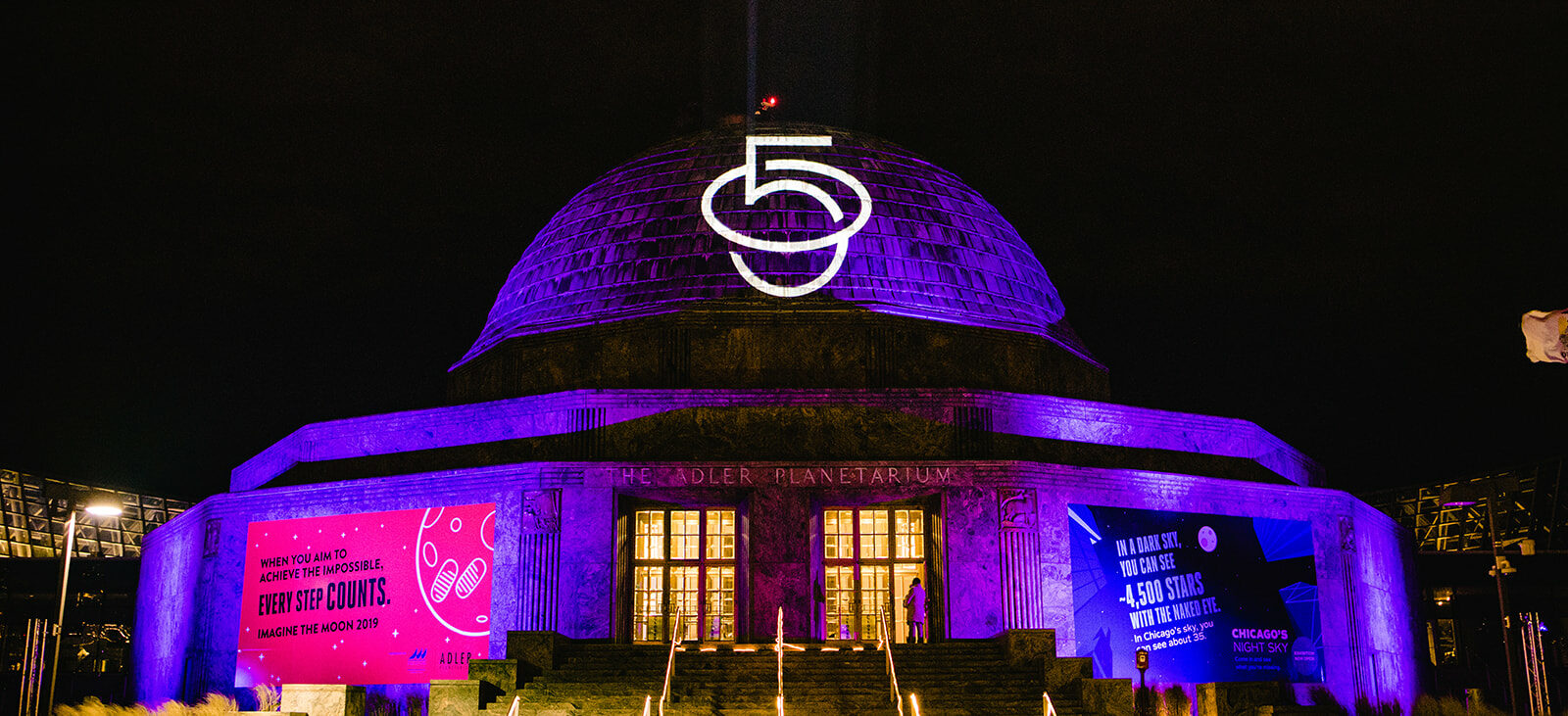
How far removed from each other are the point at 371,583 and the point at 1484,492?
96.1 feet

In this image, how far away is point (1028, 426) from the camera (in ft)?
71.4

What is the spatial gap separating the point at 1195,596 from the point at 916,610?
4.78m

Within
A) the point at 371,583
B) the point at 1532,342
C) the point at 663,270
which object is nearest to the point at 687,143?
the point at 663,270

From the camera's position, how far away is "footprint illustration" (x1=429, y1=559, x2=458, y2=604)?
20312 mm

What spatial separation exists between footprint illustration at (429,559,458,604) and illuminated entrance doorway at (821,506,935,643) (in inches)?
217

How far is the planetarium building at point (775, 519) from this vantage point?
20234 millimetres

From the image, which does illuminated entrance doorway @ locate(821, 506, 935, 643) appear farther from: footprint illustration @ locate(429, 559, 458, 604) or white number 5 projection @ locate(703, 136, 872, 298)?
footprint illustration @ locate(429, 559, 458, 604)

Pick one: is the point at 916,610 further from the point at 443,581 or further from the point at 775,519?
the point at 443,581

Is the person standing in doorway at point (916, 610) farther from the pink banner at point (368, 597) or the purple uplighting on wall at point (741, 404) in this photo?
the pink banner at point (368, 597)

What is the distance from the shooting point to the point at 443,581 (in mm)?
20391

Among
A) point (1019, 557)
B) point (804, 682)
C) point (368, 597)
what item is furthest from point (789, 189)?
point (804, 682)

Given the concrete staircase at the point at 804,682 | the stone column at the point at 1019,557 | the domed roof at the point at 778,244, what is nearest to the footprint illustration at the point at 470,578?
the concrete staircase at the point at 804,682

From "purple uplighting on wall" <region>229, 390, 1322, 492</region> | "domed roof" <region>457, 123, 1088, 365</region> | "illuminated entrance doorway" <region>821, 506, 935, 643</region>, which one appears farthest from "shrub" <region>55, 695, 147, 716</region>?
"domed roof" <region>457, 123, 1088, 365</region>

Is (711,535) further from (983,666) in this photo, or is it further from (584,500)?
(983,666)
